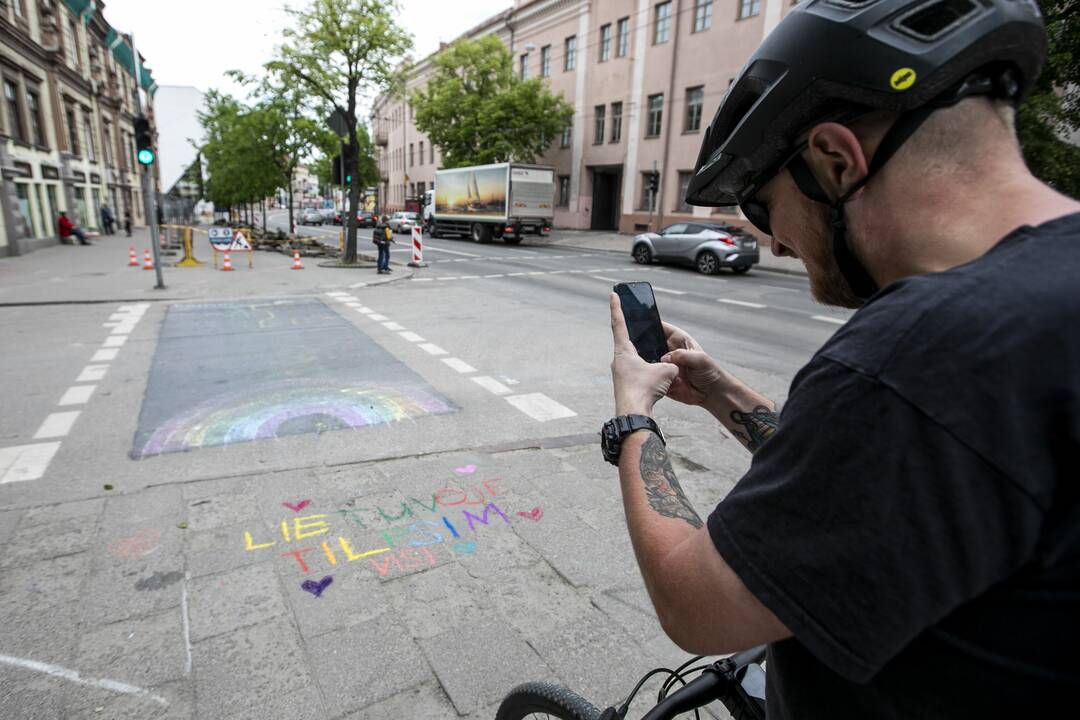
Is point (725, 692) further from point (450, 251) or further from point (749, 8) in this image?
point (749, 8)

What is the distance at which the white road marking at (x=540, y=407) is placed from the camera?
Answer: 546 cm

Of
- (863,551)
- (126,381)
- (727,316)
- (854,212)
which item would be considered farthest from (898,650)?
(727,316)

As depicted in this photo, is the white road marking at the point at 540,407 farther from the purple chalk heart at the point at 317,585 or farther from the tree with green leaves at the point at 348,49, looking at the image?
the tree with green leaves at the point at 348,49

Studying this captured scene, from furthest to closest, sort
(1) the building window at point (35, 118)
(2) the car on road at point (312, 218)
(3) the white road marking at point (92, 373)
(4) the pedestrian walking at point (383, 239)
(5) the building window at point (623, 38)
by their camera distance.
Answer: (2) the car on road at point (312, 218)
(5) the building window at point (623, 38)
(1) the building window at point (35, 118)
(4) the pedestrian walking at point (383, 239)
(3) the white road marking at point (92, 373)

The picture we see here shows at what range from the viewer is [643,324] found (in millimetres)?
1625

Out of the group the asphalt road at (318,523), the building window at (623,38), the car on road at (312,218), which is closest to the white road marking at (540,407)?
the asphalt road at (318,523)

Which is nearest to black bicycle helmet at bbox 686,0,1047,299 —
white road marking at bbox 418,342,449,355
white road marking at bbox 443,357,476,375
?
Answer: white road marking at bbox 443,357,476,375

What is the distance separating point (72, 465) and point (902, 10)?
204 inches

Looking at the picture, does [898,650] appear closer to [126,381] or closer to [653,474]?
[653,474]

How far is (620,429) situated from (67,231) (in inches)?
1324

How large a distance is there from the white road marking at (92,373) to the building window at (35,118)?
24894 millimetres

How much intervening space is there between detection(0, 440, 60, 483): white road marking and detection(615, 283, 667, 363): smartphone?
4.37 meters

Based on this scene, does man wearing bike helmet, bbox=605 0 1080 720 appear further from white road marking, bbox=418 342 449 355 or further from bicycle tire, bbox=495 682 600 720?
white road marking, bbox=418 342 449 355

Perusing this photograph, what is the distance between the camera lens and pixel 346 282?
14.8 meters
